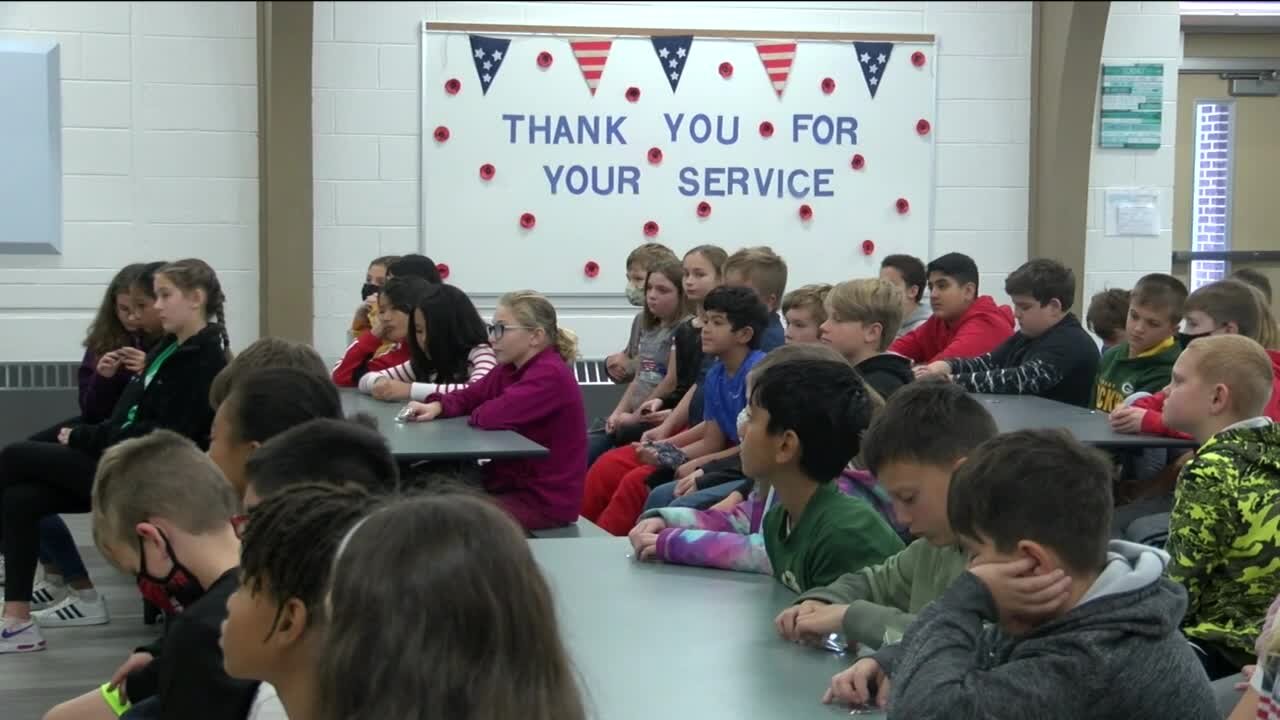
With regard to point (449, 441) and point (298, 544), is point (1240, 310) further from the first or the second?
point (298, 544)

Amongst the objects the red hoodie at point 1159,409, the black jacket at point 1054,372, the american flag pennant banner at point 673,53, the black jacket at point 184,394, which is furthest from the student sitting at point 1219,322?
the american flag pennant banner at point 673,53

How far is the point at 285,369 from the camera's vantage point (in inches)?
123

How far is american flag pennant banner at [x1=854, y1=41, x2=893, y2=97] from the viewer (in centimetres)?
779

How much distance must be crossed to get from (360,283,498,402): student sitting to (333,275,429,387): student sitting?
104mm

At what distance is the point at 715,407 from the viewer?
481cm

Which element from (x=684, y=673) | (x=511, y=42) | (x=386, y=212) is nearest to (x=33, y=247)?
(x=386, y=212)

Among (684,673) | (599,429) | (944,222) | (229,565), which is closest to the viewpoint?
(684,673)

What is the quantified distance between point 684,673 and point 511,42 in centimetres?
578

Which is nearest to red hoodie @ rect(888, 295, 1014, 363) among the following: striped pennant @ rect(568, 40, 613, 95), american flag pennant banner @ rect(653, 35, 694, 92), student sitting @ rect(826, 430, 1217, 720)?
american flag pennant banner @ rect(653, 35, 694, 92)

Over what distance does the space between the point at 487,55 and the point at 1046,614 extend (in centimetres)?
610

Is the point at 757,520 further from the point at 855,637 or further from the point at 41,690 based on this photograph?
the point at 41,690

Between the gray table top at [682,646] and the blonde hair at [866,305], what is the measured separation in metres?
1.67

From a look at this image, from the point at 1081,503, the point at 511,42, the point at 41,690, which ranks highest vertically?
the point at 511,42

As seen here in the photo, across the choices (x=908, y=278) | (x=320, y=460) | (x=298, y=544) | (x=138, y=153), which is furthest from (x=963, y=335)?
(x=298, y=544)
